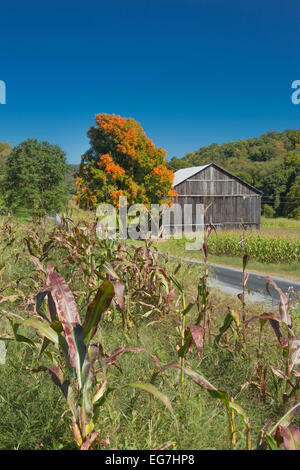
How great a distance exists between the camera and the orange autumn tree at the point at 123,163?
57.9 ft

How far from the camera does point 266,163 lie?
46.3m

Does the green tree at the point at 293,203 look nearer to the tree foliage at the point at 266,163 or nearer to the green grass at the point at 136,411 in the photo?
the tree foliage at the point at 266,163

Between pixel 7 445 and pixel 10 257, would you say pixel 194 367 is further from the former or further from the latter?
pixel 10 257

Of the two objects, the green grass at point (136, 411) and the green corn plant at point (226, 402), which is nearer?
the green corn plant at point (226, 402)

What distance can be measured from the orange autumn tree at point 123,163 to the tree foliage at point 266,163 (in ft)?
89.5

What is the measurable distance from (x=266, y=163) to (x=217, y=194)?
27.1 meters

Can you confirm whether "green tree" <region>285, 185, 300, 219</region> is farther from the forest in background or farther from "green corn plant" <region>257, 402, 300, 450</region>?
"green corn plant" <region>257, 402, 300, 450</region>

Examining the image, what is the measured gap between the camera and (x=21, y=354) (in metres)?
2.52

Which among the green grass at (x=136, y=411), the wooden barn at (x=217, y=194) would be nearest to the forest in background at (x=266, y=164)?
the wooden barn at (x=217, y=194)

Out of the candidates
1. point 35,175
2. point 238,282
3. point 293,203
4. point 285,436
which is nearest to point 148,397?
point 285,436

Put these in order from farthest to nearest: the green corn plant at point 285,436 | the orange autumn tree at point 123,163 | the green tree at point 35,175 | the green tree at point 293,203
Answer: the green tree at point 293,203
the green tree at point 35,175
the orange autumn tree at point 123,163
the green corn plant at point 285,436

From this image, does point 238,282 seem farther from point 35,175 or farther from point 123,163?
point 35,175

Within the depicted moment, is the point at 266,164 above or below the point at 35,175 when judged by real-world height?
above
